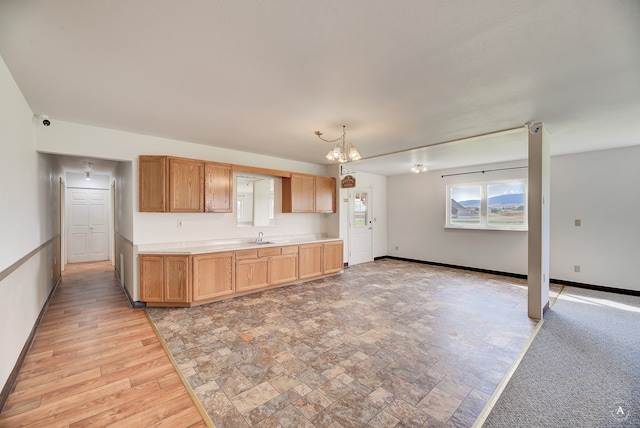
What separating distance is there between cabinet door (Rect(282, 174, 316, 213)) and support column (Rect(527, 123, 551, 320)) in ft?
12.4

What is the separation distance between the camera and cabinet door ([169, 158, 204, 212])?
4.05 m

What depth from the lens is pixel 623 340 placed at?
2986mm

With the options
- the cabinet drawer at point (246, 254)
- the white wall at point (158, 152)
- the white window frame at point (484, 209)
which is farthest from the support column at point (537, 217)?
the white wall at point (158, 152)

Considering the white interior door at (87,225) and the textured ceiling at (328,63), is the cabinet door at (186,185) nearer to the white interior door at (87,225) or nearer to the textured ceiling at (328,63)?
the textured ceiling at (328,63)

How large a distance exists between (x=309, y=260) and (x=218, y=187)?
2.25 metres

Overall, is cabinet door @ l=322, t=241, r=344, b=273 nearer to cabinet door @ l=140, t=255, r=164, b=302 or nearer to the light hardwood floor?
cabinet door @ l=140, t=255, r=164, b=302

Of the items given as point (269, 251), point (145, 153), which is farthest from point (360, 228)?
point (145, 153)

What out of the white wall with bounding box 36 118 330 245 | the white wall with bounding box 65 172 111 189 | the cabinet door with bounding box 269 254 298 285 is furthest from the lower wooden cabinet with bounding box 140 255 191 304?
the white wall with bounding box 65 172 111 189

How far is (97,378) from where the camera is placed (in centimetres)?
227

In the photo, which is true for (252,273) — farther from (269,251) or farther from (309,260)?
(309,260)

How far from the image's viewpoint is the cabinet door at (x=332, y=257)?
19.0ft

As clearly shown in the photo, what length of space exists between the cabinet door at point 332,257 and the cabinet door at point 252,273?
57.1 inches

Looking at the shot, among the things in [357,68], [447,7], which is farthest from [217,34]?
[447,7]

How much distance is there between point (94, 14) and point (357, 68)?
1.72m
